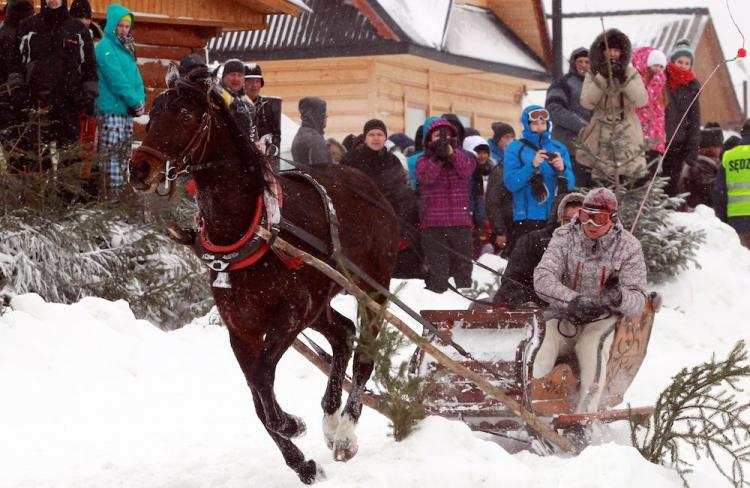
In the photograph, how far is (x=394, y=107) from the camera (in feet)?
73.4

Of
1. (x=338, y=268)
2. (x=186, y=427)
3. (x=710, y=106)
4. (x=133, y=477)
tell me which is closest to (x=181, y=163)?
(x=338, y=268)

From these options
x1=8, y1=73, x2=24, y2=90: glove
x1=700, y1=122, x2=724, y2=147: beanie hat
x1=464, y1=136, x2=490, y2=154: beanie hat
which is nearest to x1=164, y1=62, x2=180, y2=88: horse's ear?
x1=8, y1=73, x2=24, y2=90: glove

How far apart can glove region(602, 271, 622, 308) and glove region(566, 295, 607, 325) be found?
53 millimetres

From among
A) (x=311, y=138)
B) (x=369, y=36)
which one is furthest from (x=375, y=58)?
(x=311, y=138)

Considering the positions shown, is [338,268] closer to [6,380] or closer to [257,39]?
[6,380]

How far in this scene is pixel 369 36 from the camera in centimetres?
2125

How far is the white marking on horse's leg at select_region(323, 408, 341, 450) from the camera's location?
6961 mm

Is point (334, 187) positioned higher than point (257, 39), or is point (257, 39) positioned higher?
point (257, 39)

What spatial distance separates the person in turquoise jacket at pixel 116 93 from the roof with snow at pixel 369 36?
9413 mm

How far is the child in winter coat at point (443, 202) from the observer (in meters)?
11.7

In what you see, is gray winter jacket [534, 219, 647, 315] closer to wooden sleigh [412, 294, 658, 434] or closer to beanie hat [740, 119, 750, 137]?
wooden sleigh [412, 294, 658, 434]

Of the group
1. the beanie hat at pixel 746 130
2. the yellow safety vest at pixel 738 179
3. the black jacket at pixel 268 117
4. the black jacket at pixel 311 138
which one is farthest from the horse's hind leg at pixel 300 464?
the beanie hat at pixel 746 130

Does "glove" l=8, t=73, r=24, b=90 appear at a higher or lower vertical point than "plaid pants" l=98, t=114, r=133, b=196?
higher

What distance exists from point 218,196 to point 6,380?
270 centimetres
